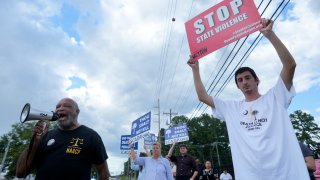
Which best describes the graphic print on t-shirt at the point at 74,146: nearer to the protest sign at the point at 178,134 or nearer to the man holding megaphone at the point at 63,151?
the man holding megaphone at the point at 63,151

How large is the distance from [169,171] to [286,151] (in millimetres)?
5175

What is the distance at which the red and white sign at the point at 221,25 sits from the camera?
337 centimetres

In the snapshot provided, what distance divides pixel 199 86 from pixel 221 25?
102cm

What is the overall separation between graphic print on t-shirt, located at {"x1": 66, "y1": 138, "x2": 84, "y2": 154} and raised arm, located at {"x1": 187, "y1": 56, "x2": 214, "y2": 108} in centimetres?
147

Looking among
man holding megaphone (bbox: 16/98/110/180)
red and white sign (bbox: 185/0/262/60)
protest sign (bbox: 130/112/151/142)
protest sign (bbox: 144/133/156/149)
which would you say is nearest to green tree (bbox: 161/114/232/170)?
protest sign (bbox: 144/133/156/149)

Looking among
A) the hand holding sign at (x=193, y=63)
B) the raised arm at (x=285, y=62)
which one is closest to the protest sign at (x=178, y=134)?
the hand holding sign at (x=193, y=63)

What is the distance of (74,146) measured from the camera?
3113 millimetres

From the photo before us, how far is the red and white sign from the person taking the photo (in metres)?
3.37

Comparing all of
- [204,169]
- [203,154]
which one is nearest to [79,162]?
[204,169]

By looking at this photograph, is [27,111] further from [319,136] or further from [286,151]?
[319,136]

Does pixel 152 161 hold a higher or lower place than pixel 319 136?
lower

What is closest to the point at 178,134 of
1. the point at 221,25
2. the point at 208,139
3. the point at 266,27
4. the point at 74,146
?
the point at 221,25

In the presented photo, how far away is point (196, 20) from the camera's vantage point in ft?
12.8

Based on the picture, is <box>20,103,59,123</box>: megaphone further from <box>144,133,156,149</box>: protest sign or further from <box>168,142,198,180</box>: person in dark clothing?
<box>144,133,156,149</box>: protest sign
